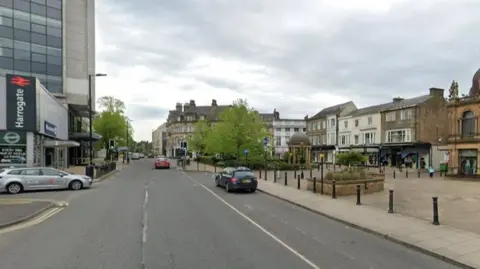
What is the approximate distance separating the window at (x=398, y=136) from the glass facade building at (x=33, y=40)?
151 ft

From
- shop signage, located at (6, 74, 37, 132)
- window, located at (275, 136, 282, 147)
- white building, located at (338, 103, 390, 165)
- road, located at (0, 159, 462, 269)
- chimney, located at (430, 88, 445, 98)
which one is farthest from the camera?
window, located at (275, 136, 282, 147)

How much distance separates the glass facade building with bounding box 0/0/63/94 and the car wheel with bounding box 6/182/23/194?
28.6 meters

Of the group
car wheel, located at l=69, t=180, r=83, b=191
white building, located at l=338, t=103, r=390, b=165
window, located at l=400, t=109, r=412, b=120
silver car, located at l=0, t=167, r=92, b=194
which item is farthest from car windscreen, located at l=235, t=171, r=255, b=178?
white building, located at l=338, t=103, r=390, b=165

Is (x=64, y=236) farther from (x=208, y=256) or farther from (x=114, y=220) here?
(x=208, y=256)

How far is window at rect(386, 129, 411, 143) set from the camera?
183ft

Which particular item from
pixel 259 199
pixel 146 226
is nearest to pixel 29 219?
pixel 146 226

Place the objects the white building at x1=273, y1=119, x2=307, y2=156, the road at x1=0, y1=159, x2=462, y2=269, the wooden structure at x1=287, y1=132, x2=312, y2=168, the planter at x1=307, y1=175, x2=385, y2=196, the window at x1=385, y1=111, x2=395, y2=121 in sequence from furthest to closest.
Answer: the white building at x1=273, y1=119, x2=307, y2=156 → the window at x1=385, y1=111, x2=395, y2=121 → the wooden structure at x1=287, y1=132, x2=312, y2=168 → the planter at x1=307, y1=175, x2=385, y2=196 → the road at x1=0, y1=159, x2=462, y2=269

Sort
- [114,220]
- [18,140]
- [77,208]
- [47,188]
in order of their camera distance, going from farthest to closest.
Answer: [18,140]
[47,188]
[77,208]
[114,220]

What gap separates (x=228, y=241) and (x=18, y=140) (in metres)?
25.2

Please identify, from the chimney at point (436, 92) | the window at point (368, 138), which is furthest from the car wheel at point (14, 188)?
the chimney at point (436, 92)

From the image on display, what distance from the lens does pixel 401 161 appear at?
57.3m

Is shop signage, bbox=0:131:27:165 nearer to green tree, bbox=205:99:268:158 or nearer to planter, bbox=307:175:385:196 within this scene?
planter, bbox=307:175:385:196

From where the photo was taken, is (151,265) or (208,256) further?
(208,256)

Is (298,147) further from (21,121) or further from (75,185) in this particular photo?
(75,185)
